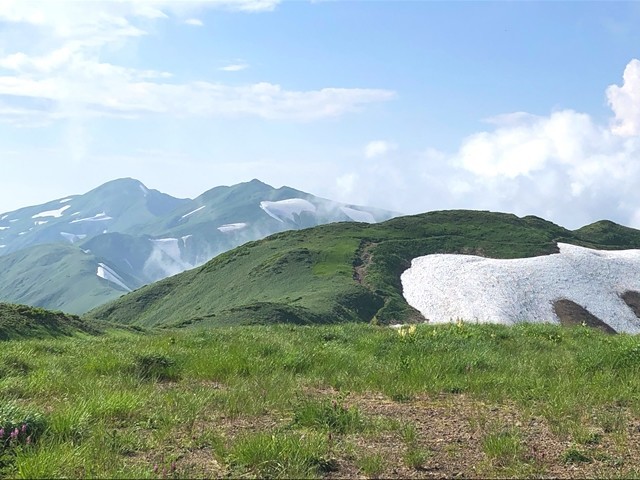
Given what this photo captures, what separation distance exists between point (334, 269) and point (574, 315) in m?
40.8

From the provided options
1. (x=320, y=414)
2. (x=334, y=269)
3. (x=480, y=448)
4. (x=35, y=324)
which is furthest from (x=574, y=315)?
(x=320, y=414)

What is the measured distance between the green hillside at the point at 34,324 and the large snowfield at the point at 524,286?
43379 mm

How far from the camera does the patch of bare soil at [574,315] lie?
220ft

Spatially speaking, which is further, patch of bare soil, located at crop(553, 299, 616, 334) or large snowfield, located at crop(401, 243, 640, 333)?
large snowfield, located at crop(401, 243, 640, 333)

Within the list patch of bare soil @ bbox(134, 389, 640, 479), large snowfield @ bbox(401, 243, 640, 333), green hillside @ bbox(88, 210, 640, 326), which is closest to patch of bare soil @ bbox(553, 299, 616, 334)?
large snowfield @ bbox(401, 243, 640, 333)

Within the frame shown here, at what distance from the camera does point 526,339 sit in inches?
669

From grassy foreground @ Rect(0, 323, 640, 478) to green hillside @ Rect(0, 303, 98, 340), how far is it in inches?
717

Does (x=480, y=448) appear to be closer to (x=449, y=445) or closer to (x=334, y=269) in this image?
(x=449, y=445)

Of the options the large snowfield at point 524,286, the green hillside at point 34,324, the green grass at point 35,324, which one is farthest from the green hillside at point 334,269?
the green hillside at point 34,324

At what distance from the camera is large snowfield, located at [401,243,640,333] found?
70.3m

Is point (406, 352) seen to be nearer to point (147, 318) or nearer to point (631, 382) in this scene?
point (631, 382)

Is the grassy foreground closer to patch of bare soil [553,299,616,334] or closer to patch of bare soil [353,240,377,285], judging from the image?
patch of bare soil [553,299,616,334]

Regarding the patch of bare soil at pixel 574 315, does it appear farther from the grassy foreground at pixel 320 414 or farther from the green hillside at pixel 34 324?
the grassy foreground at pixel 320 414

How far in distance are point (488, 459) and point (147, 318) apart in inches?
3771
